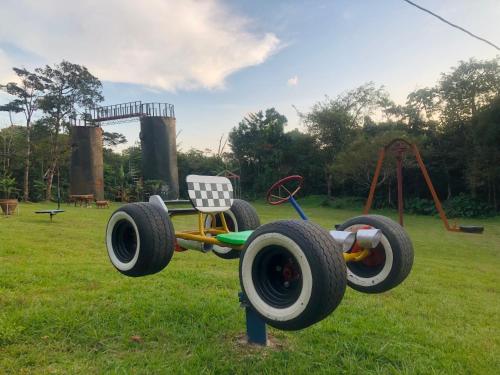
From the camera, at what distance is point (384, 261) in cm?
329

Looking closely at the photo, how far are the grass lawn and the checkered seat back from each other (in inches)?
50.3

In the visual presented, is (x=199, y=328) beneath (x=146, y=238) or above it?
beneath

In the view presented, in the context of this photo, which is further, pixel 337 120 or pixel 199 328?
pixel 337 120

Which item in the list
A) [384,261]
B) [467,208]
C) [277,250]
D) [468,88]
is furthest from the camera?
[468,88]

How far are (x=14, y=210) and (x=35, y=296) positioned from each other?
1231 centimetres

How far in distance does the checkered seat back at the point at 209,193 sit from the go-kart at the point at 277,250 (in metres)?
0.01

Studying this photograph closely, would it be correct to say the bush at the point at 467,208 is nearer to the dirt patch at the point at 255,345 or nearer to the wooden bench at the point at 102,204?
the wooden bench at the point at 102,204

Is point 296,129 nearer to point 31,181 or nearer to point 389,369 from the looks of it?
point 31,181

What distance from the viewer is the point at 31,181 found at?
104ft

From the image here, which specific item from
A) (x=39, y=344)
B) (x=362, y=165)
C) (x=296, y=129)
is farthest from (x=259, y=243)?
(x=296, y=129)

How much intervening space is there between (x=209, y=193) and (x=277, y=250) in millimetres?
1444

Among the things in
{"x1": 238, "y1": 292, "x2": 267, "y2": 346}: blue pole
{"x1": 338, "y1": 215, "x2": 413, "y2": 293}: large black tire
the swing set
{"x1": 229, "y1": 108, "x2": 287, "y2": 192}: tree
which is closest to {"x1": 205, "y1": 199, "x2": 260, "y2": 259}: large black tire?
{"x1": 238, "y1": 292, "x2": 267, "y2": 346}: blue pole

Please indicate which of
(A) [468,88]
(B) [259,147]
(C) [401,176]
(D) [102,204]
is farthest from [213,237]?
(B) [259,147]

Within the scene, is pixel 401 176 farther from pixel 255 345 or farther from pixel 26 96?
pixel 26 96
